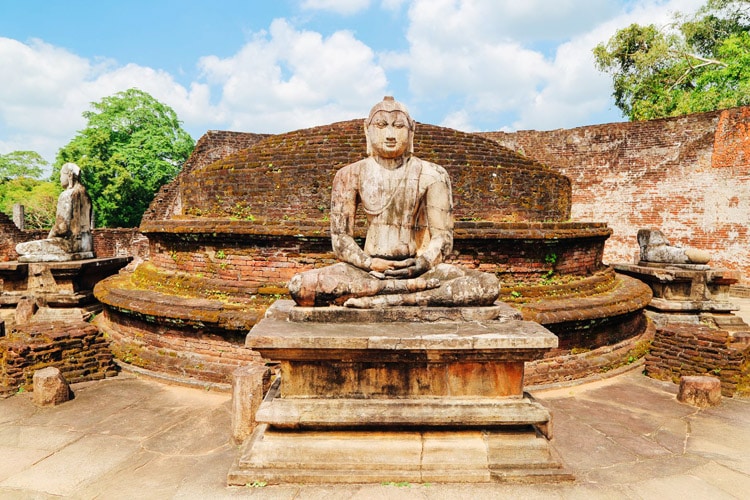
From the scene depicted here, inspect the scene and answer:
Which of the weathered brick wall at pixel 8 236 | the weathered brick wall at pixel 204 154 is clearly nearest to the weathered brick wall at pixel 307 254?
the weathered brick wall at pixel 204 154

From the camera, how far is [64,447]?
3490mm

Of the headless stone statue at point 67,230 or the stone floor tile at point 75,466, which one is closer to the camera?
the stone floor tile at point 75,466

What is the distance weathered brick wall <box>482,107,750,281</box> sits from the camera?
1171cm

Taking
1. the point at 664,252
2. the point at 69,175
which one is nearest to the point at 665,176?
the point at 664,252

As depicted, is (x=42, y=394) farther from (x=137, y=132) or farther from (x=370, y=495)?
(x=137, y=132)

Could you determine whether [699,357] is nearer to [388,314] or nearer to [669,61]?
[388,314]

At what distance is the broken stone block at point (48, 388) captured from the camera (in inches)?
172

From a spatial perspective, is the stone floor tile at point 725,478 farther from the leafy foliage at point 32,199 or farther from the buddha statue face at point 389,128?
the leafy foliage at point 32,199

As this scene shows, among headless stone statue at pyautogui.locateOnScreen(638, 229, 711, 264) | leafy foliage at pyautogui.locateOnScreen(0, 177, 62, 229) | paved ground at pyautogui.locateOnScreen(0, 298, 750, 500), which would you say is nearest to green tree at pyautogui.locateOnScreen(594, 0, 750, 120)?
headless stone statue at pyautogui.locateOnScreen(638, 229, 711, 264)

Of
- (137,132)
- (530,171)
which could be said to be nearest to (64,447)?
(530,171)

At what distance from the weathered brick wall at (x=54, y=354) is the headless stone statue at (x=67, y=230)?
203 cm

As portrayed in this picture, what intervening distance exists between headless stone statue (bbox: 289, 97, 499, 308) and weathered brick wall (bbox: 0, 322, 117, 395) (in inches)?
154

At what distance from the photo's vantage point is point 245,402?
11.3 ft

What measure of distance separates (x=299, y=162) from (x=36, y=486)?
5300 mm
